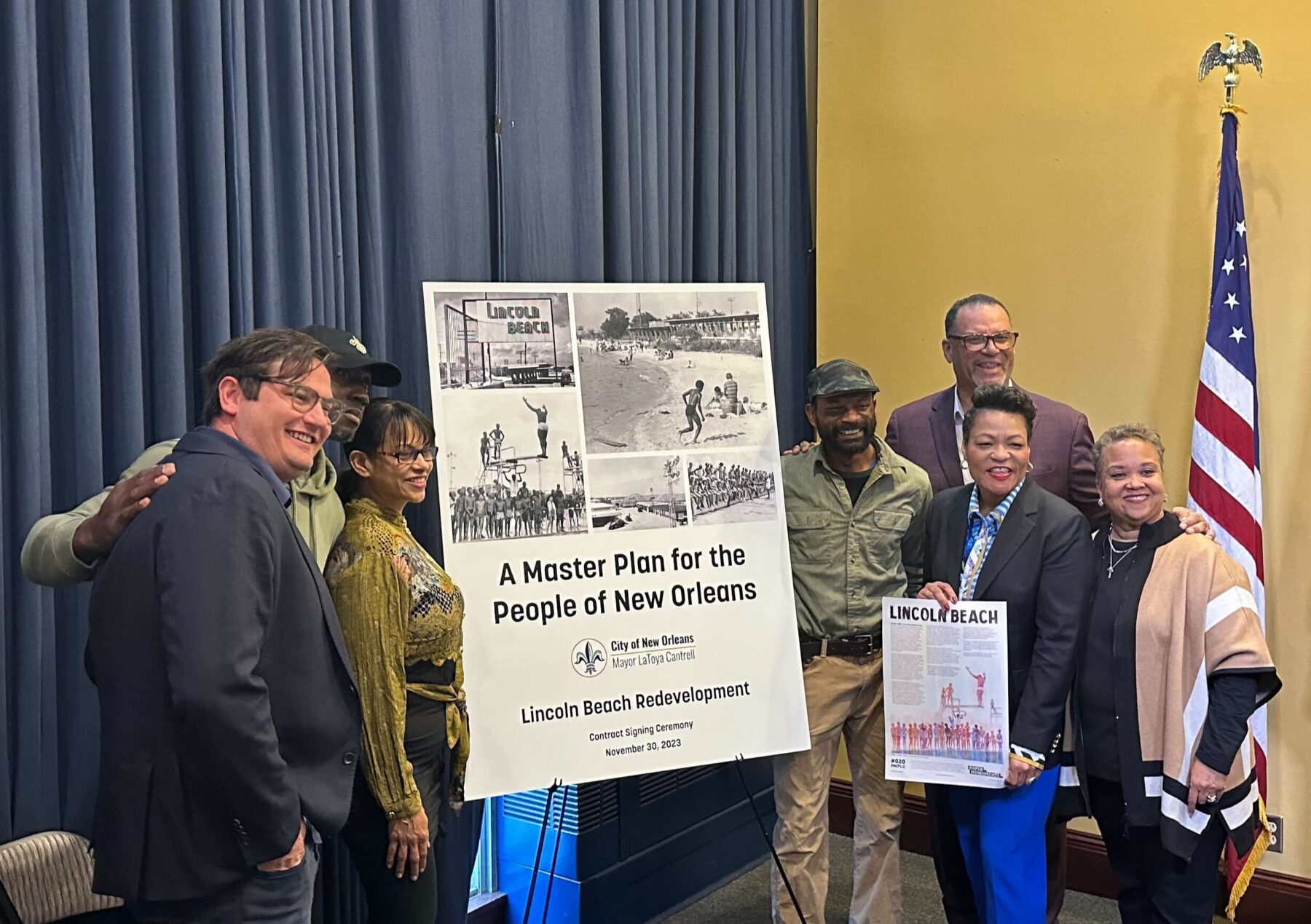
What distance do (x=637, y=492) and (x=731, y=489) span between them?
259mm

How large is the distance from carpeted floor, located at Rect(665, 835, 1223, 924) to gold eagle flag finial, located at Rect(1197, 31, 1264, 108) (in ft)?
7.93

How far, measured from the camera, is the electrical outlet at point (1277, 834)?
11.5 feet

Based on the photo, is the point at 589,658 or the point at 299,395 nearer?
the point at 299,395

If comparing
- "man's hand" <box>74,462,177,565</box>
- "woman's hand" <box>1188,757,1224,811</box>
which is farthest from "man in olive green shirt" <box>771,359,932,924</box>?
"man's hand" <box>74,462,177,565</box>

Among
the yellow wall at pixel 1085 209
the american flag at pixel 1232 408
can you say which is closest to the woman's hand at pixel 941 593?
the american flag at pixel 1232 408

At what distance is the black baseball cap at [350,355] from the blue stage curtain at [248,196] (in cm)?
29

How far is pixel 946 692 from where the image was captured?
8.74 ft

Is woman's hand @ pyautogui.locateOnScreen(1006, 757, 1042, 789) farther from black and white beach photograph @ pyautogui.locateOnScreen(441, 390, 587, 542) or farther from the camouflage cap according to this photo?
black and white beach photograph @ pyautogui.locateOnScreen(441, 390, 587, 542)

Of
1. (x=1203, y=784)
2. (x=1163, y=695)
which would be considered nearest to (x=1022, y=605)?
(x=1163, y=695)

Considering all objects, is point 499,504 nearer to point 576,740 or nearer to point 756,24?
point 576,740

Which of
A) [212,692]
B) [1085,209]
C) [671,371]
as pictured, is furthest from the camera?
[1085,209]

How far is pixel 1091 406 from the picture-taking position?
380 centimetres

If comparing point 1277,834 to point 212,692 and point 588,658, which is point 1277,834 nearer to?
point 588,658

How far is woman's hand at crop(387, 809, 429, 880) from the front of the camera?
2.17 meters
